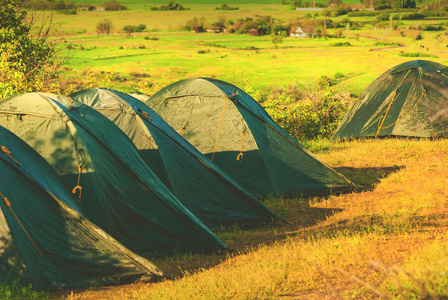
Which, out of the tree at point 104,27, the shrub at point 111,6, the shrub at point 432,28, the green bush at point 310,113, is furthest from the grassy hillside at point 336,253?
the shrub at point 111,6

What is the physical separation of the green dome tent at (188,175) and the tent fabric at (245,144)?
6.40ft

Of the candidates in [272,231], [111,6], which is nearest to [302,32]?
[111,6]

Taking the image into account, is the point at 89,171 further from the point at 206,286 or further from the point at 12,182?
the point at 206,286

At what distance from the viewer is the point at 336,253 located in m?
6.92

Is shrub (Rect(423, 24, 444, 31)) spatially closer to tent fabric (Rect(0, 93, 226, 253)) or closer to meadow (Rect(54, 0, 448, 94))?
meadow (Rect(54, 0, 448, 94))

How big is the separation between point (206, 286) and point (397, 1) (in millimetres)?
71437

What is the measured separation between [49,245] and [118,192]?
1694 millimetres

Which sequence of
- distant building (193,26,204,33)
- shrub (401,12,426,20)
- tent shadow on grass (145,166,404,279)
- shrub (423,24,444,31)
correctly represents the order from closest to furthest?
1. tent shadow on grass (145,166,404,279)
2. shrub (423,24,444,31)
3. shrub (401,12,426,20)
4. distant building (193,26,204,33)

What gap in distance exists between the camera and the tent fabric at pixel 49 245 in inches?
239

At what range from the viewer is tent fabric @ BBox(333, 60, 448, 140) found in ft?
54.6

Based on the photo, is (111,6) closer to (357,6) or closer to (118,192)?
(357,6)

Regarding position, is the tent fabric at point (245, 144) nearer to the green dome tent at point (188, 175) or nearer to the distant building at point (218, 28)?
the green dome tent at point (188, 175)

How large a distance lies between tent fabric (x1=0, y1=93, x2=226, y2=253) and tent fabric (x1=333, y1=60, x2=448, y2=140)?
10.9 metres

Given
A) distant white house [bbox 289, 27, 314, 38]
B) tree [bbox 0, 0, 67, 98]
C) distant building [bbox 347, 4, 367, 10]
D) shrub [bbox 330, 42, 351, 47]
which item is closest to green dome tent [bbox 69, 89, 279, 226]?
tree [bbox 0, 0, 67, 98]
